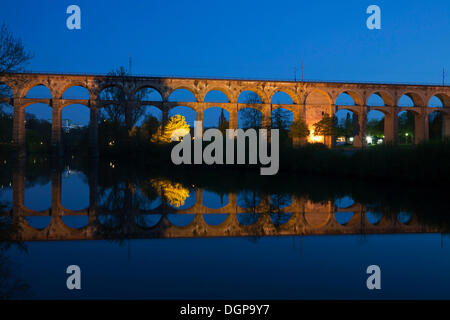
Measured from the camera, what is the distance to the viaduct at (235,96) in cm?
3794

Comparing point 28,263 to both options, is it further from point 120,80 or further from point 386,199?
point 120,80

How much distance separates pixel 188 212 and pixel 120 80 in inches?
1357

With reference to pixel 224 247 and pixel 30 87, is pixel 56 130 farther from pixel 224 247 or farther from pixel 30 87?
pixel 224 247

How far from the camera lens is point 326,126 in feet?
134

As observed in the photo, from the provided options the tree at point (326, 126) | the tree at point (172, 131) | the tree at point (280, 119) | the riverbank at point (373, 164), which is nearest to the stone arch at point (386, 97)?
the tree at point (326, 126)

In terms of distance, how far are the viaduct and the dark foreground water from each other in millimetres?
28495

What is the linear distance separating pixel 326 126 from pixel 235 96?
404 inches

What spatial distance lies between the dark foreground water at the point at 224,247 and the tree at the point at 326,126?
108 ft

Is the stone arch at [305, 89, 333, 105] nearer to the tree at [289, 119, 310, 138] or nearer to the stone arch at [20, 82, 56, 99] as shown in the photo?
the tree at [289, 119, 310, 138]

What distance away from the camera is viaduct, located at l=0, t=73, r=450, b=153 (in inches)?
1494

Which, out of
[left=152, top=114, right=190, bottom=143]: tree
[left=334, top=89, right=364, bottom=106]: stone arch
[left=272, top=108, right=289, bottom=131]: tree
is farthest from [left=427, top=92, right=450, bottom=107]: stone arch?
[left=152, top=114, right=190, bottom=143]: tree

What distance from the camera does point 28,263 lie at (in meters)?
3.83

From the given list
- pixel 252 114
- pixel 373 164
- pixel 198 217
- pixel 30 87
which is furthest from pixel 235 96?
pixel 198 217
